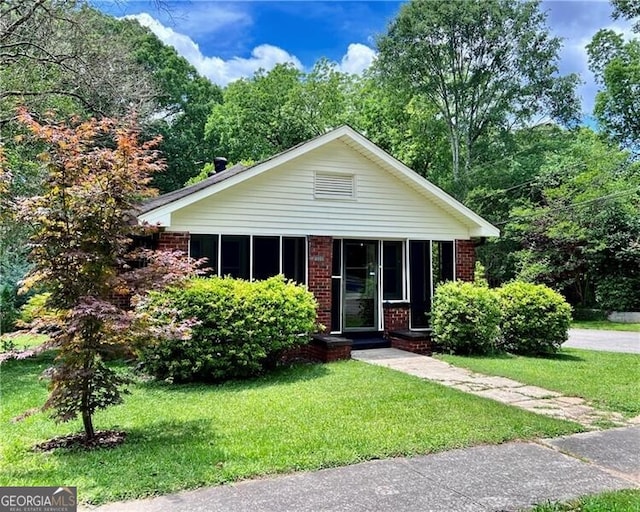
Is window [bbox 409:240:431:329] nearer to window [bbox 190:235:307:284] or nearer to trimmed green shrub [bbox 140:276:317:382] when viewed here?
window [bbox 190:235:307:284]

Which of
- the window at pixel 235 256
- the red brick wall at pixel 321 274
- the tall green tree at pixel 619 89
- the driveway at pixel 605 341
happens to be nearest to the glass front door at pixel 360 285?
the red brick wall at pixel 321 274

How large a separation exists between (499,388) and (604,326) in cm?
1273

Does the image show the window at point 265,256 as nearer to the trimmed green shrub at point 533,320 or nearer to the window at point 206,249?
the window at point 206,249

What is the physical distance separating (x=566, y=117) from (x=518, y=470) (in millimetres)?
26787

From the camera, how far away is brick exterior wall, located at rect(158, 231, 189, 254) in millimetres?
9000

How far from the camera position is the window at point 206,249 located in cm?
938

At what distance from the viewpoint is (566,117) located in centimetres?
2652

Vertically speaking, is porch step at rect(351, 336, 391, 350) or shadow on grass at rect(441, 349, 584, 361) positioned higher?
porch step at rect(351, 336, 391, 350)

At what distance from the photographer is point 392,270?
11141 mm

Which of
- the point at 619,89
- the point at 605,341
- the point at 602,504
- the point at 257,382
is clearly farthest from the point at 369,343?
the point at 619,89

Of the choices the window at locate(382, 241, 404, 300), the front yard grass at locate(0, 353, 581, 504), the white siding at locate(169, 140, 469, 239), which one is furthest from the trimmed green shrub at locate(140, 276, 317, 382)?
the window at locate(382, 241, 404, 300)

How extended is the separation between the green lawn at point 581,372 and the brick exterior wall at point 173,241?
529 centimetres

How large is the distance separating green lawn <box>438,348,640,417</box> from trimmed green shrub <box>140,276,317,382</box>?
11.4 feet

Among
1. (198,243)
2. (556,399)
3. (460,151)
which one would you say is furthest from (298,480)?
(460,151)
